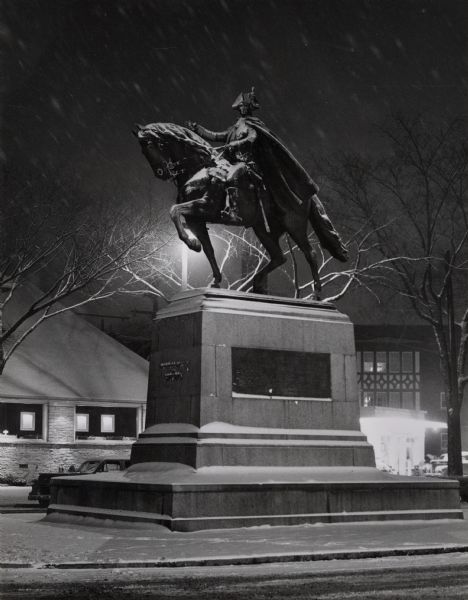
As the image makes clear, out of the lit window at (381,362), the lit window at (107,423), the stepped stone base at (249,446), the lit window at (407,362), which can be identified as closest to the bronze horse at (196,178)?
the stepped stone base at (249,446)

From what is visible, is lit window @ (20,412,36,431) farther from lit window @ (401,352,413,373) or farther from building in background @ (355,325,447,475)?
lit window @ (401,352,413,373)

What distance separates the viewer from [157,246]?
106 feet

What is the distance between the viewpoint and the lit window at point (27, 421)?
39.7 meters

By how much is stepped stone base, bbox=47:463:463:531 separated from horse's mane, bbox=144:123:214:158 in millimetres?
5460

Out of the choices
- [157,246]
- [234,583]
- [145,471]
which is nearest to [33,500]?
[157,246]

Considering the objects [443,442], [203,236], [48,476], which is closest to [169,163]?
[203,236]

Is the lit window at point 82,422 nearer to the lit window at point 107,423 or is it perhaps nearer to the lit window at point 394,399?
the lit window at point 107,423

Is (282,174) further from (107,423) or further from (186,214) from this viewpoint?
(107,423)

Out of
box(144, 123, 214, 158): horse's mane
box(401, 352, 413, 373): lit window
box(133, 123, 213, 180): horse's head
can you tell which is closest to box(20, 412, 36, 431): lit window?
box(133, 123, 213, 180): horse's head

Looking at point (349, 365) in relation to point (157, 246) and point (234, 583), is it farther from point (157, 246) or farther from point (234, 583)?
point (157, 246)

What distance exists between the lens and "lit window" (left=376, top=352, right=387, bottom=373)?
7350 cm

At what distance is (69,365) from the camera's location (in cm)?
4203

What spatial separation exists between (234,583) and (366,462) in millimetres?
7649

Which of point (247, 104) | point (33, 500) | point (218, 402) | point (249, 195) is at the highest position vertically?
point (247, 104)
